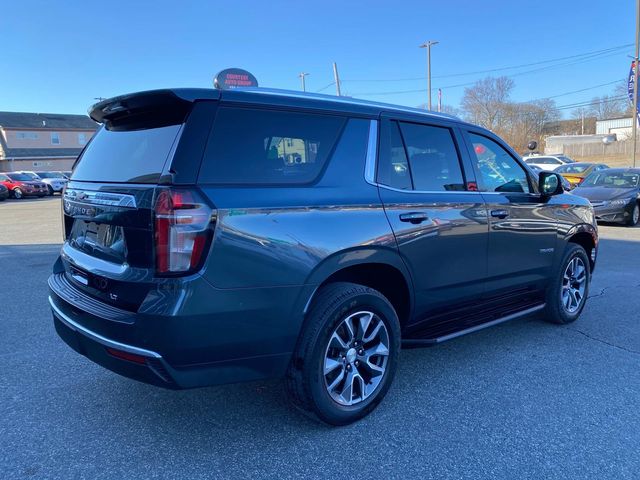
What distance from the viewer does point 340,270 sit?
2.92m

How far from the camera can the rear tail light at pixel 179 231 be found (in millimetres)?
2311

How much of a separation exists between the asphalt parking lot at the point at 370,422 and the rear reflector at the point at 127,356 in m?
0.61

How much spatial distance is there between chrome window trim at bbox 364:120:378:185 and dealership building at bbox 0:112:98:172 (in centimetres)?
6094

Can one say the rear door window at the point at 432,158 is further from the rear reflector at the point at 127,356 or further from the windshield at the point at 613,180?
the windshield at the point at 613,180

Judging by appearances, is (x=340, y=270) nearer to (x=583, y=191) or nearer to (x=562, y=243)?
(x=562, y=243)

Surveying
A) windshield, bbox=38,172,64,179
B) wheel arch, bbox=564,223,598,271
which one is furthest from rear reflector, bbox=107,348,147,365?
windshield, bbox=38,172,64,179

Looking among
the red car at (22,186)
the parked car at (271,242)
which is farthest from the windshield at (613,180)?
the red car at (22,186)

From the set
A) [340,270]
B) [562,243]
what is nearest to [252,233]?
[340,270]

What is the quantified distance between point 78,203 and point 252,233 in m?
1.24

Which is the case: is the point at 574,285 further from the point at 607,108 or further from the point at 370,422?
the point at 607,108

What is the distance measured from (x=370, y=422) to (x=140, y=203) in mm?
1926

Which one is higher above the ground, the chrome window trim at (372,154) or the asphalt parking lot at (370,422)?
the chrome window trim at (372,154)

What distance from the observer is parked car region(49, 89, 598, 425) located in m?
2.37

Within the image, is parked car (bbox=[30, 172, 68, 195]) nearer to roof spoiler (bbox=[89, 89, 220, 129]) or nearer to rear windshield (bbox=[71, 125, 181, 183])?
rear windshield (bbox=[71, 125, 181, 183])
